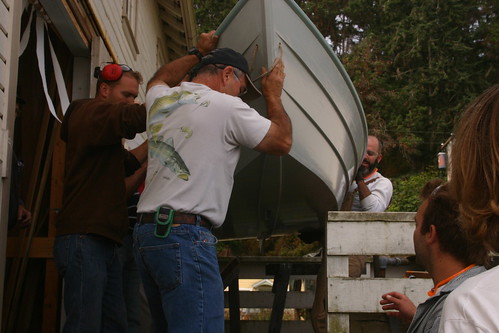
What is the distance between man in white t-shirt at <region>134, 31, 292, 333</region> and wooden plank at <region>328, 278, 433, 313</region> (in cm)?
95

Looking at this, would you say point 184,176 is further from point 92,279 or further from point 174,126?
point 92,279

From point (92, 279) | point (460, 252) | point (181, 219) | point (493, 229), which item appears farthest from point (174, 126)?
point (493, 229)

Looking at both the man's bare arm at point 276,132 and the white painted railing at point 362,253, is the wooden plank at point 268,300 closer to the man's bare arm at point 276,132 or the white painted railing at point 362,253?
the white painted railing at point 362,253

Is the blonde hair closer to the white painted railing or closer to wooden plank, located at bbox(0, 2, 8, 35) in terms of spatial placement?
the white painted railing

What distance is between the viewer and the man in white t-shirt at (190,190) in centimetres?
242

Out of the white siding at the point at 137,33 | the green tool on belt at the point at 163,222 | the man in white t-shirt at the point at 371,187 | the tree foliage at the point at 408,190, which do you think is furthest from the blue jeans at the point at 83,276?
the tree foliage at the point at 408,190

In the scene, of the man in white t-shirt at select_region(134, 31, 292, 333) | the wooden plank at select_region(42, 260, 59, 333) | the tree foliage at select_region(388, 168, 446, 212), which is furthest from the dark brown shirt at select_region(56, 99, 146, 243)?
the tree foliage at select_region(388, 168, 446, 212)

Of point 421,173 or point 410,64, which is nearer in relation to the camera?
point 421,173

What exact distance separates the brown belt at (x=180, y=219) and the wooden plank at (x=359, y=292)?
101 cm

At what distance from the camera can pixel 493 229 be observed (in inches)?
41.1

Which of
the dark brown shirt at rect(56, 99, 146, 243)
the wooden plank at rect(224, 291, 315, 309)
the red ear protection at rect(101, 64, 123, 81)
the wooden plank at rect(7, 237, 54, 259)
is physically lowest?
the wooden plank at rect(224, 291, 315, 309)

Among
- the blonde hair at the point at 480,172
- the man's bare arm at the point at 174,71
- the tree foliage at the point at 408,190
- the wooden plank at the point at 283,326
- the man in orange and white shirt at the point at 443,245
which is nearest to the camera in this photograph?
the blonde hair at the point at 480,172

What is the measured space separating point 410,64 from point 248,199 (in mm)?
23360

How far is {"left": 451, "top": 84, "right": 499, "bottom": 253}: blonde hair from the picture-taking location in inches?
40.4
